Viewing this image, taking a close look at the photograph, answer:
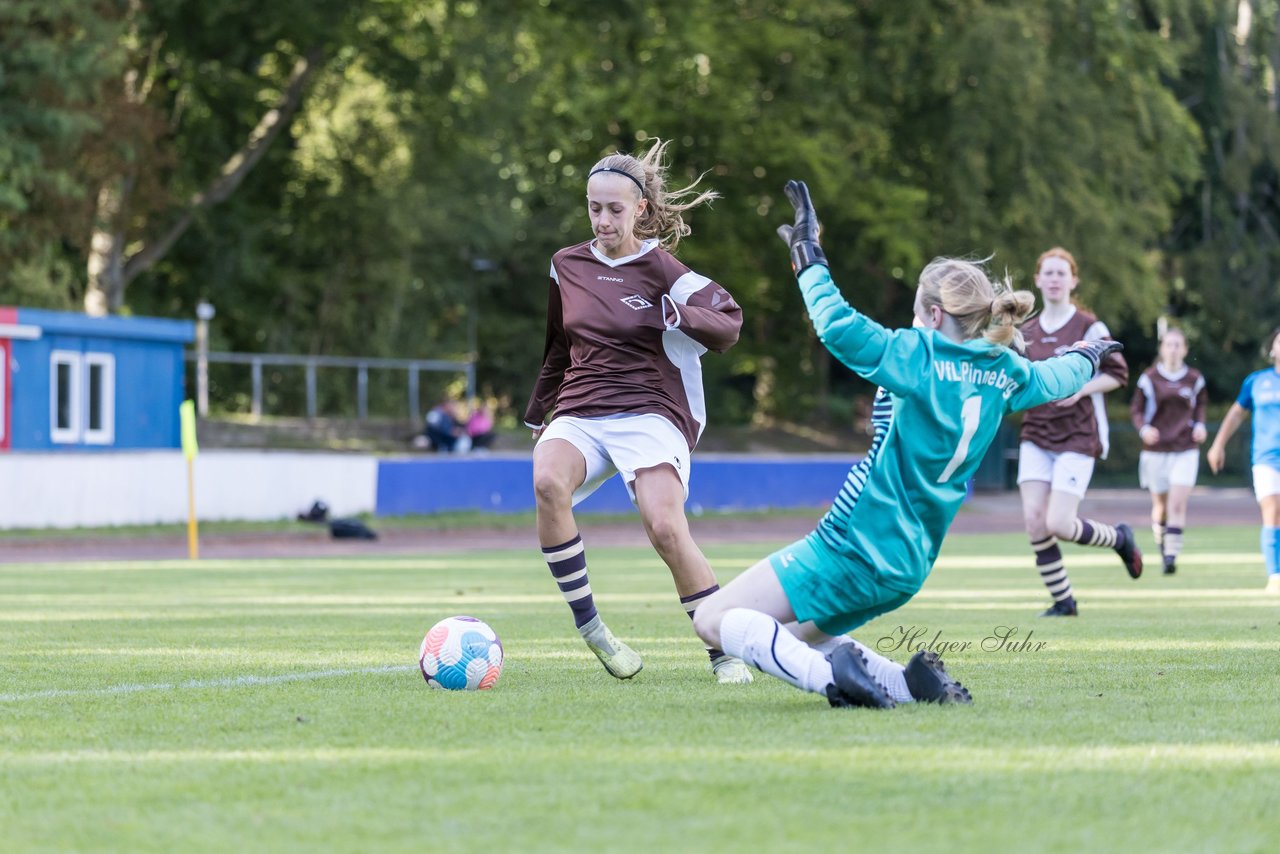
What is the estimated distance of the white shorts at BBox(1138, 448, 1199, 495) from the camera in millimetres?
17688

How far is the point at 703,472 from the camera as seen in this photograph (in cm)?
3147

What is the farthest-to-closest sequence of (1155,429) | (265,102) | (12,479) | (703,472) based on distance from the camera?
(265,102), (703,472), (12,479), (1155,429)

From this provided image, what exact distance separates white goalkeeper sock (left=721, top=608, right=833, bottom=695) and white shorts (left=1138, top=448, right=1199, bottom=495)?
12.6 metres

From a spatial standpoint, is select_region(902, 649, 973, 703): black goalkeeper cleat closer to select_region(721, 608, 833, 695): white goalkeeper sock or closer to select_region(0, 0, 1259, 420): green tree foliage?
select_region(721, 608, 833, 695): white goalkeeper sock

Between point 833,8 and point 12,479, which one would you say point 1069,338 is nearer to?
point 12,479

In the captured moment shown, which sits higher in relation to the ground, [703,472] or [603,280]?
[603,280]

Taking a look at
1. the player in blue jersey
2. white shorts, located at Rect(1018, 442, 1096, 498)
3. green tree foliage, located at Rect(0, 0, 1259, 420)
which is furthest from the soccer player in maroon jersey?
green tree foliage, located at Rect(0, 0, 1259, 420)

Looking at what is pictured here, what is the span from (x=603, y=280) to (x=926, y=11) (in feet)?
110

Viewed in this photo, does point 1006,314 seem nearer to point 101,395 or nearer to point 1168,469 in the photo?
point 1168,469

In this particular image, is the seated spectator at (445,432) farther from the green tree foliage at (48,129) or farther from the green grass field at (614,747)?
the green grass field at (614,747)

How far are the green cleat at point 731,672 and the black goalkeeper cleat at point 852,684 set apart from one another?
3.64ft

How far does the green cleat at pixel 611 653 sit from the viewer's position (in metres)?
6.96

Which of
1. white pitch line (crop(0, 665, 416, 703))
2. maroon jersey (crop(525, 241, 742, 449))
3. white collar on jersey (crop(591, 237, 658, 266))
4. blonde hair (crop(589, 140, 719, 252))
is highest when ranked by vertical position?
blonde hair (crop(589, 140, 719, 252))

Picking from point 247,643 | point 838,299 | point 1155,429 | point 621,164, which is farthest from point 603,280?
point 1155,429
